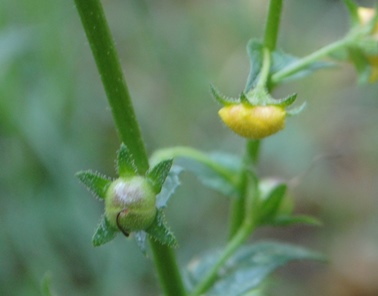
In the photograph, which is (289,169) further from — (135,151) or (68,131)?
(135,151)

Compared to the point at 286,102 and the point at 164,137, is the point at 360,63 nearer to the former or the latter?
the point at 286,102

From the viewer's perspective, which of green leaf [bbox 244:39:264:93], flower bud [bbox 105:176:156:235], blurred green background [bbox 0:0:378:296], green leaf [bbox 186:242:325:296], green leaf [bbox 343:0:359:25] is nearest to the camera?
flower bud [bbox 105:176:156:235]

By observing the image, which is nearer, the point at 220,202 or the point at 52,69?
the point at 52,69

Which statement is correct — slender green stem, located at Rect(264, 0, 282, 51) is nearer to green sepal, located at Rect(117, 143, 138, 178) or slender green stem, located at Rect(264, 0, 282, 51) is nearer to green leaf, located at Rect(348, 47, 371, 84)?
green leaf, located at Rect(348, 47, 371, 84)

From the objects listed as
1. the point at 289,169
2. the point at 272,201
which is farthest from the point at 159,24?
the point at 272,201

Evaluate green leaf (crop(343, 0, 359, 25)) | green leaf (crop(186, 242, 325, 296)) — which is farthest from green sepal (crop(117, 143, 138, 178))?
green leaf (crop(343, 0, 359, 25))

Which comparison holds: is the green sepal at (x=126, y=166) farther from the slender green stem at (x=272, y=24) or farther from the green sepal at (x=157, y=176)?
the slender green stem at (x=272, y=24)

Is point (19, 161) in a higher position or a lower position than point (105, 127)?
lower
